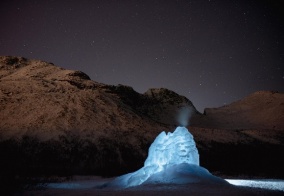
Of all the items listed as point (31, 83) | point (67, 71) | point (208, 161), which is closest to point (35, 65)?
point (67, 71)

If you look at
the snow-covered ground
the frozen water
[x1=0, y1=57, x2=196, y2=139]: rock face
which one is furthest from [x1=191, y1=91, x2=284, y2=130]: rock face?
the snow-covered ground

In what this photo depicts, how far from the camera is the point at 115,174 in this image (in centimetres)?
3359

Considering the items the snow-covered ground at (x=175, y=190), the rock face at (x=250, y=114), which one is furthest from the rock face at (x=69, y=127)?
the rock face at (x=250, y=114)

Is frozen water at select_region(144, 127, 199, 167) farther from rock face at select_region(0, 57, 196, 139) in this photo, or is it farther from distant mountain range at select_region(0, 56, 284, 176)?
rock face at select_region(0, 57, 196, 139)

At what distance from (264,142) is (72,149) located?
3559cm

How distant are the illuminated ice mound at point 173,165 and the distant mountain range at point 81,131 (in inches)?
608

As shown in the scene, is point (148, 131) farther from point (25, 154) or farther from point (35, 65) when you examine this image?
point (35, 65)

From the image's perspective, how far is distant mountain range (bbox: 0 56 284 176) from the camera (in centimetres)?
3469

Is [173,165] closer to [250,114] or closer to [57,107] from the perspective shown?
[57,107]

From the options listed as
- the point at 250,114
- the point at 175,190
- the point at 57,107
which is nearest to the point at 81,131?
the point at 57,107

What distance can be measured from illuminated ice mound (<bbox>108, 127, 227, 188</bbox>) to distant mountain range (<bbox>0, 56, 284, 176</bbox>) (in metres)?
15.5

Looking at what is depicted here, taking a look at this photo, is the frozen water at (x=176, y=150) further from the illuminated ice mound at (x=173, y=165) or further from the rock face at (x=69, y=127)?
the rock face at (x=69, y=127)

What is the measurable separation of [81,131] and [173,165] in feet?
81.2

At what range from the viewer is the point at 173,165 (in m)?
17.5
